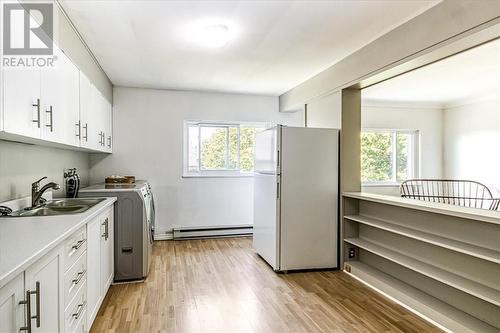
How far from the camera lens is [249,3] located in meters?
2.44

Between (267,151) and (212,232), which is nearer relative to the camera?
(267,151)

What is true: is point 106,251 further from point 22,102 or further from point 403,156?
point 403,156

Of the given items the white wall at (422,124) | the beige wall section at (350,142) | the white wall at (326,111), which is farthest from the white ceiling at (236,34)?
the white wall at (422,124)

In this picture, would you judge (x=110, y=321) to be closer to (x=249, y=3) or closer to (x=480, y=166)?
(x=249, y=3)

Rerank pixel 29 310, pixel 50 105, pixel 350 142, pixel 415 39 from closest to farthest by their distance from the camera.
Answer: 1. pixel 29 310
2. pixel 50 105
3. pixel 415 39
4. pixel 350 142

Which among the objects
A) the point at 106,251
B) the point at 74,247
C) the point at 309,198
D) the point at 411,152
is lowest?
the point at 106,251

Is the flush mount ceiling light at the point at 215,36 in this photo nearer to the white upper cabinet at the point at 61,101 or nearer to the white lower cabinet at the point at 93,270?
the white upper cabinet at the point at 61,101

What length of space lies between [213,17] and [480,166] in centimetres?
560

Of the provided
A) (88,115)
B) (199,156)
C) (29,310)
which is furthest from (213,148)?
(29,310)

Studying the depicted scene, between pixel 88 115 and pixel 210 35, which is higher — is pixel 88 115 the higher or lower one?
the lower one

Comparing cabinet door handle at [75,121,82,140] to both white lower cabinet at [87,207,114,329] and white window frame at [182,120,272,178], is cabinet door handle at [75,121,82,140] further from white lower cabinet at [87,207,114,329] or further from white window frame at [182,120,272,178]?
white window frame at [182,120,272,178]

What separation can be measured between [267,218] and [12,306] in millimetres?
3051

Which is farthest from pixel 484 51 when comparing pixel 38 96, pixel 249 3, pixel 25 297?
pixel 25 297

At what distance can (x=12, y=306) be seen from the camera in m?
1.16
